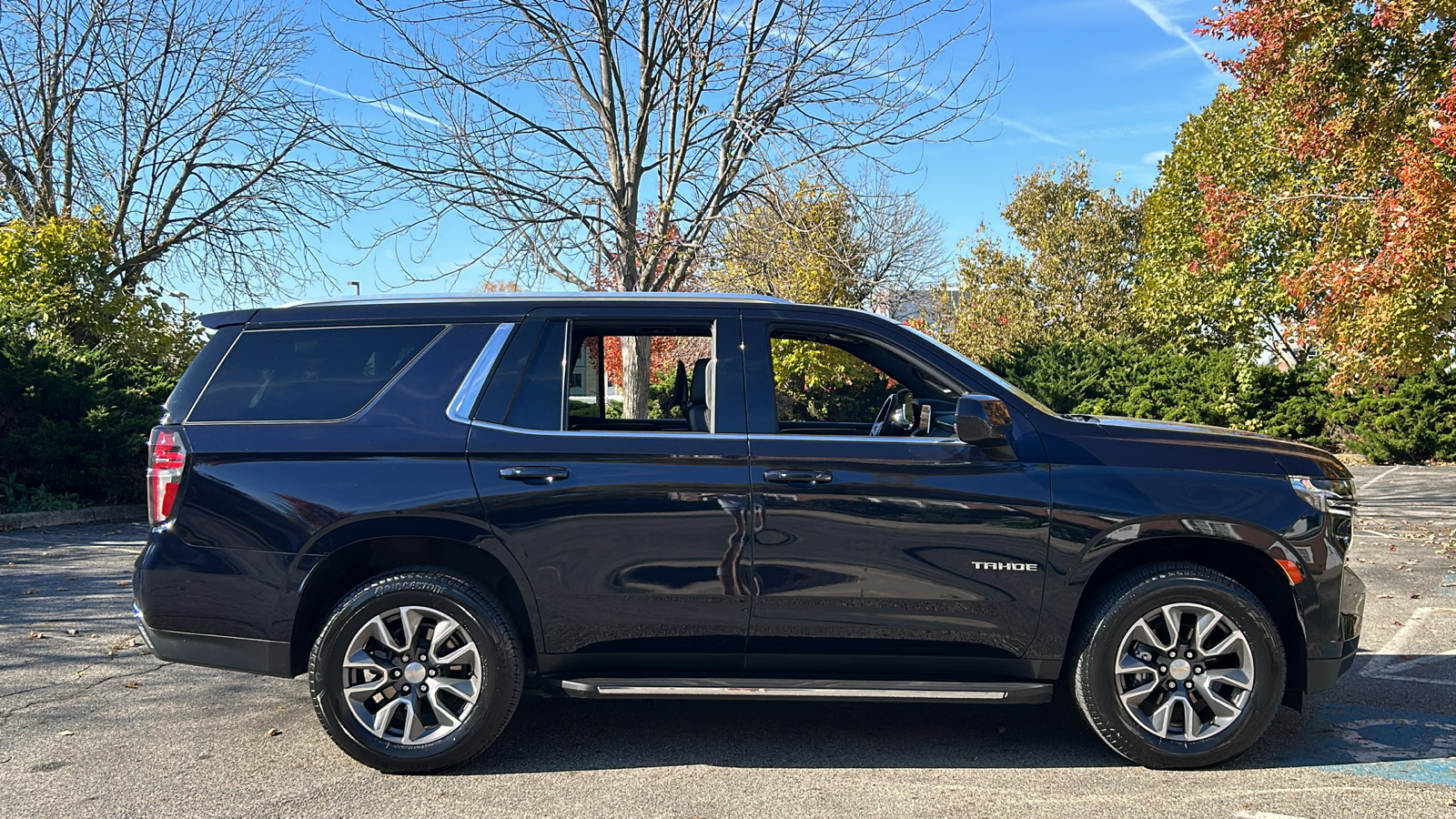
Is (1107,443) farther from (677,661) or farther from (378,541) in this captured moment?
(378,541)

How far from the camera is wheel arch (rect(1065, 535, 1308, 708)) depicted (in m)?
4.31

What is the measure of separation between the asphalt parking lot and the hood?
120cm

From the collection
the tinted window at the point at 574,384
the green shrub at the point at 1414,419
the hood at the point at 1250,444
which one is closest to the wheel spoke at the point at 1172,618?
the hood at the point at 1250,444

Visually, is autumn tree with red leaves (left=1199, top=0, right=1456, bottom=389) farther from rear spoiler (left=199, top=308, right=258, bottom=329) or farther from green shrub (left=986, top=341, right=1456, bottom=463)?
rear spoiler (left=199, top=308, right=258, bottom=329)

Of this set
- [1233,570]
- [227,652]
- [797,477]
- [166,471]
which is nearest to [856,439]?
[797,477]

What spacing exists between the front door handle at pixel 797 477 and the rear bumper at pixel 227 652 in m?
2.05

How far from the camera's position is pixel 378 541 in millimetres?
4402

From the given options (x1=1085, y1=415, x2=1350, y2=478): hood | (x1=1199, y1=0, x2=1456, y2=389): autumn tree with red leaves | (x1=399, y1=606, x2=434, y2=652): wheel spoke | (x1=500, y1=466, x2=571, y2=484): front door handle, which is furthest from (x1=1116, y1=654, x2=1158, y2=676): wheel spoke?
(x1=1199, y1=0, x2=1456, y2=389): autumn tree with red leaves

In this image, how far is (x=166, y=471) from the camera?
4.29m

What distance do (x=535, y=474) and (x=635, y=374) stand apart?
8862mm

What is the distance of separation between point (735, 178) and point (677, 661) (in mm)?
9926

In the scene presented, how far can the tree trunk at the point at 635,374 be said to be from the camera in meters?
12.8

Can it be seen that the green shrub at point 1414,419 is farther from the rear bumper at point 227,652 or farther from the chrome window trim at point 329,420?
the rear bumper at point 227,652

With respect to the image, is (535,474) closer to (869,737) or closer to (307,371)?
(307,371)
